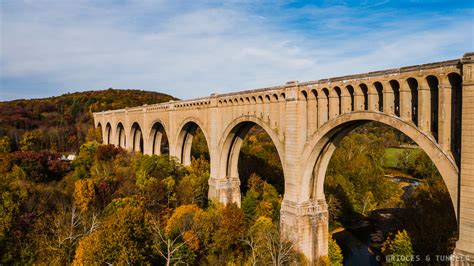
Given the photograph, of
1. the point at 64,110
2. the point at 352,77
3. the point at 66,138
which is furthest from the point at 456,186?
the point at 64,110

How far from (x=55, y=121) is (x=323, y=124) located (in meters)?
94.0

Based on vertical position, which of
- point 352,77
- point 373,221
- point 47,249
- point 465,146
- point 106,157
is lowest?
point 373,221

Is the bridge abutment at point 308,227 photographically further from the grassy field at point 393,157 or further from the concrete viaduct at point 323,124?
the grassy field at point 393,157

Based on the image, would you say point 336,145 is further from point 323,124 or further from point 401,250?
point 401,250

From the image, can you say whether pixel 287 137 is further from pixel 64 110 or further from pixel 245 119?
pixel 64 110

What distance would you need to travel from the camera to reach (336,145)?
26016 millimetres

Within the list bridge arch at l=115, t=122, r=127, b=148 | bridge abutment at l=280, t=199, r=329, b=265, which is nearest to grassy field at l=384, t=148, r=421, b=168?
bridge arch at l=115, t=122, r=127, b=148

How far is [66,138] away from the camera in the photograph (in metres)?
82.6

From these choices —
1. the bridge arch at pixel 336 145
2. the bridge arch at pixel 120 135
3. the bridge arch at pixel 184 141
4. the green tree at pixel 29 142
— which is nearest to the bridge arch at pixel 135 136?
the bridge arch at pixel 120 135

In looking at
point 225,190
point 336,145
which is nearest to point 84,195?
point 225,190

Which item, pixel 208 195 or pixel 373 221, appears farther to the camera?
pixel 373 221

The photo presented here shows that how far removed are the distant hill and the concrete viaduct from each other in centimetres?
4209

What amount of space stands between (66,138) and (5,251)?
64627 millimetres

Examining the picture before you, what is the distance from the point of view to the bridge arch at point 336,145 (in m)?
17.1
